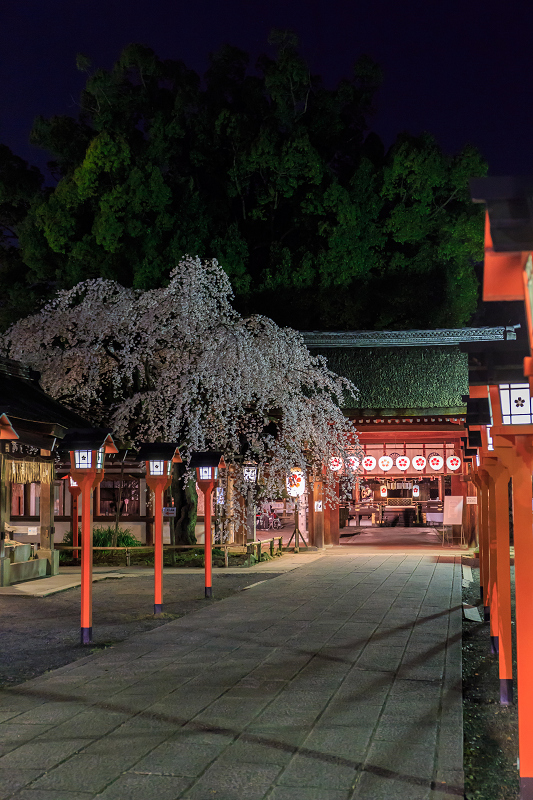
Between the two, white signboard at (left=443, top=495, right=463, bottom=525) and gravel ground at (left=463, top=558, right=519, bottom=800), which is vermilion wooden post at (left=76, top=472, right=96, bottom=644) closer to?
gravel ground at (left=463, top=558, right=519, bottom=800)

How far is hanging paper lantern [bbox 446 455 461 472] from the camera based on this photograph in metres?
24.0

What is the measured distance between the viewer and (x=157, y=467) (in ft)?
37.3

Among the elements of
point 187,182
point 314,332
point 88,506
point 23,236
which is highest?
point 187,182

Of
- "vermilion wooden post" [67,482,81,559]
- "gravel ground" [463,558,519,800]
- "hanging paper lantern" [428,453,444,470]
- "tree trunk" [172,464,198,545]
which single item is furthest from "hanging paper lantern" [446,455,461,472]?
"gravel ground" [463,558,519,800]

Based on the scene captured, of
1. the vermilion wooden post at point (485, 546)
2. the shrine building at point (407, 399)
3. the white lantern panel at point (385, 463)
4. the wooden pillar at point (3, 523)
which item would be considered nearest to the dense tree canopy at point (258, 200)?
the shrine building at point (407, 399)

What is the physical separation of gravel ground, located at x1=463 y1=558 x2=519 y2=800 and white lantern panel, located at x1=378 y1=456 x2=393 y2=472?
15.4 meters

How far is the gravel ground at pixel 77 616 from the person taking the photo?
870 cm

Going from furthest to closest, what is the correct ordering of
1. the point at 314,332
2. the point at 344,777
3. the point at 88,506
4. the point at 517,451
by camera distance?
the point at 314,332, the point at 88,506, the point at 517,451, the point at 344,777

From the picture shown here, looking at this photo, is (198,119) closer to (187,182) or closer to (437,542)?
(187,182)

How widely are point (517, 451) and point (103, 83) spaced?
74.3 ft

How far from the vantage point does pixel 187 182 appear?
25141 millimetres

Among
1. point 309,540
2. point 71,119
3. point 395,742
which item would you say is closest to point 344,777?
point 395,742

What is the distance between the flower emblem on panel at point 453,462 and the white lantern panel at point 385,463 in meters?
1.71

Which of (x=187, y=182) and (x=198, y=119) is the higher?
(x=198, y=119)
